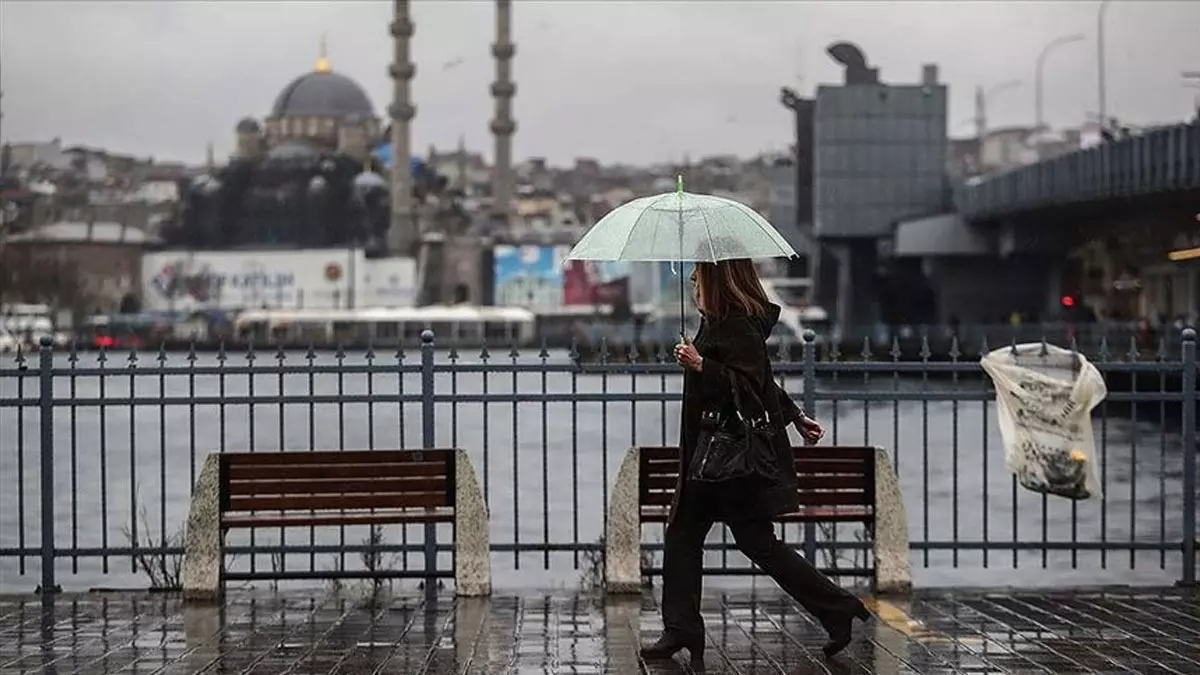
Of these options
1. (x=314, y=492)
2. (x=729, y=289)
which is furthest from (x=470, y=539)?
(x=729, y=289)

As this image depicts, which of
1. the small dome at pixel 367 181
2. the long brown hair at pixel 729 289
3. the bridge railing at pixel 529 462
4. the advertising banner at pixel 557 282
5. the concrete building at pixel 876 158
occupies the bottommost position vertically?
the bridge railing at pixel 529 462

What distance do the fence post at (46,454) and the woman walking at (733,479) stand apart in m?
4.18

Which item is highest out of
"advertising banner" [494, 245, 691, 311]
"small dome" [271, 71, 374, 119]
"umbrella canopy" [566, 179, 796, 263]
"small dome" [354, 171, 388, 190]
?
"small dome" [271, 71, 374, 119]

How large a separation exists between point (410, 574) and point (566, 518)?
12.9m

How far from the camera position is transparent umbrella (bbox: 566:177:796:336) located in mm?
8438

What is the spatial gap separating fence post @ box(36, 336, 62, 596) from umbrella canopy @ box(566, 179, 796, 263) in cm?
405

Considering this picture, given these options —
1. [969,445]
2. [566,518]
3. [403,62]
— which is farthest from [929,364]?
[403,62]

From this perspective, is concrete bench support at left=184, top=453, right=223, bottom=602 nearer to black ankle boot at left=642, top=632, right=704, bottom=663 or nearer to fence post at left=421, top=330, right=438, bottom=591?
fence post at left=421, top=330, right=438, bottom=591

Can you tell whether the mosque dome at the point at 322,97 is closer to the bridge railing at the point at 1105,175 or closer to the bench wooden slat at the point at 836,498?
the bridge railing at the point at 1105,175

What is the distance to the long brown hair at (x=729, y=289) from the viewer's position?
28.1 feet

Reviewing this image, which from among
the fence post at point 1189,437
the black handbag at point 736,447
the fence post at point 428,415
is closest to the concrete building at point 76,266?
the fence post at point 428,415

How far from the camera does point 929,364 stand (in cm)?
1158

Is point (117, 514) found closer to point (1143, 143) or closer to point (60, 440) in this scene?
point (60, 440)

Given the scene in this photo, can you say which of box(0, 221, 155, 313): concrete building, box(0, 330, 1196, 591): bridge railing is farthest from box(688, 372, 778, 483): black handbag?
box(0, 221, 155, 313): concrete building
